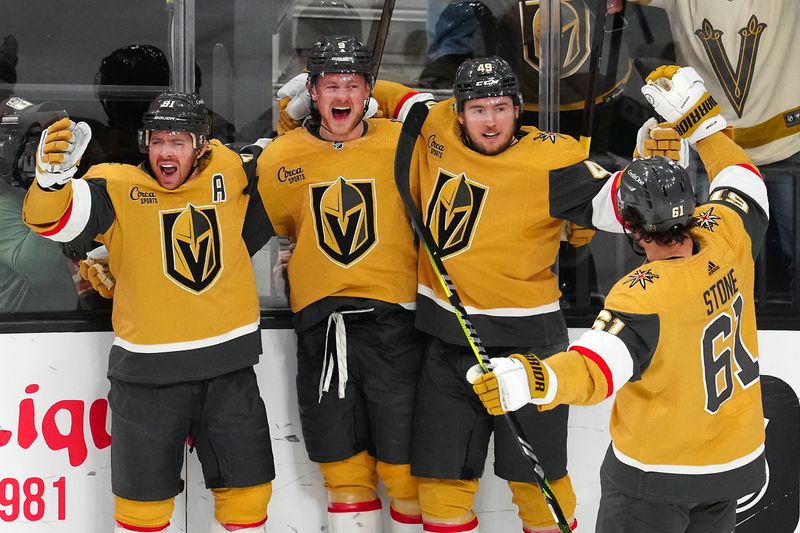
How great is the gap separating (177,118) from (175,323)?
0.53 m

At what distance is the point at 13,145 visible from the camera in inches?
123

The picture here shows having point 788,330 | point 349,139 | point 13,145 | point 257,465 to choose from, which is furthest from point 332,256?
point 788,330

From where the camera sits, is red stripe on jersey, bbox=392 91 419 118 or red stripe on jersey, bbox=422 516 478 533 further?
red stripe on jersey, bbox=392 91 419 118

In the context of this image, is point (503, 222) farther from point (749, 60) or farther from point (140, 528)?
point (140, 528)

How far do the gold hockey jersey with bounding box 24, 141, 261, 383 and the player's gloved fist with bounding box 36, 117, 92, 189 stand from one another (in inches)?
6.7

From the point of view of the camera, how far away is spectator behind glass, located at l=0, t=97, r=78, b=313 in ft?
10.2

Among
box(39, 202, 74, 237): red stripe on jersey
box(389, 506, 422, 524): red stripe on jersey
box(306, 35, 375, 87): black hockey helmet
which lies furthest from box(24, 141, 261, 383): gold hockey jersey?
box(389, 506, 422, 524): red stripe on jersey

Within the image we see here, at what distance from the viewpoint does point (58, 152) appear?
2.62 meters

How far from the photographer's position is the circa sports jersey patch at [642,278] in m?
2.25

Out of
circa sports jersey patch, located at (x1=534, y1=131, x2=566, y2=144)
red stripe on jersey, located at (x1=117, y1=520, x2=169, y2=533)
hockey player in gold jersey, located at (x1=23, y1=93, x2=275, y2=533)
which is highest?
circa sports jersey patch, located at (x1=534, y1=131, x2=566, y2=144)

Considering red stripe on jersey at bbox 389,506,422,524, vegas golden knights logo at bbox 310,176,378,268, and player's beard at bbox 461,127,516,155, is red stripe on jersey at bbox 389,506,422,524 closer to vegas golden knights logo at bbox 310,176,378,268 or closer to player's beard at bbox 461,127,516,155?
vegas golden knights logo at bbox 310,176,378,268

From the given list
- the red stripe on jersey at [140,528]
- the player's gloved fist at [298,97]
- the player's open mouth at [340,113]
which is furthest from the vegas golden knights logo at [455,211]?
the red stripe on jersey at [140,528]

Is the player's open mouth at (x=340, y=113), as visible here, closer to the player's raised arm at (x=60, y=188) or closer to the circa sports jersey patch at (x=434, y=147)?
the circa sports jersey patch at (x=434, y=147)

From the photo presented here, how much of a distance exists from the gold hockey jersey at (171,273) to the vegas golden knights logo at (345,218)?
0.24 m
